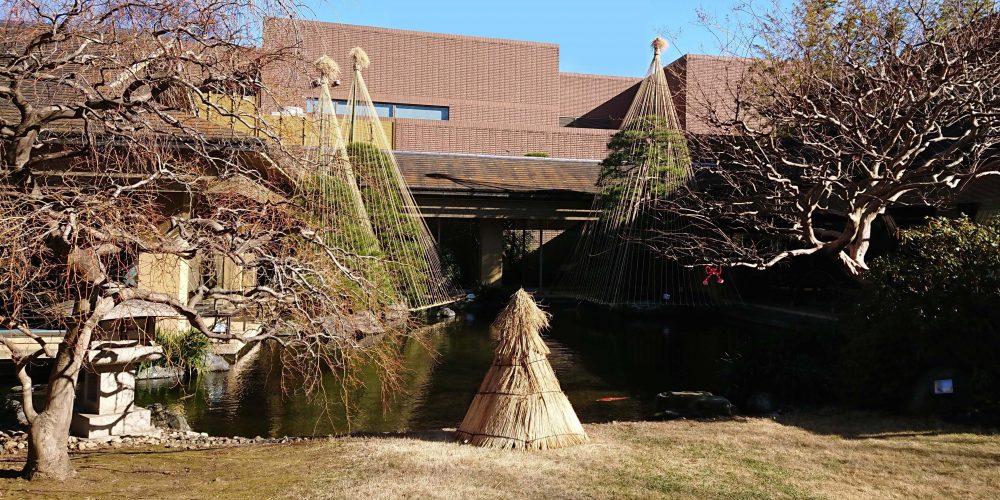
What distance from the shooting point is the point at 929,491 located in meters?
4.49

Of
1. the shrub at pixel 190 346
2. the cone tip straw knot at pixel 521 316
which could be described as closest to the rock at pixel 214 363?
the shrub at pixel 190 346

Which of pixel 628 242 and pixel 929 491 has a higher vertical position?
pixel 628 242

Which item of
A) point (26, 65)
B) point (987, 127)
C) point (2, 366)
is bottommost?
point (2, 366)

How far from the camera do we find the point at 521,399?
546 cm

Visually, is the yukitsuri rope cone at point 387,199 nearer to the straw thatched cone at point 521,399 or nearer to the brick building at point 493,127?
the brick building at point 493,127

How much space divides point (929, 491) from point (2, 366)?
9555 millimetres

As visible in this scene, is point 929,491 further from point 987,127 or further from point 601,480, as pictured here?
point 987,127

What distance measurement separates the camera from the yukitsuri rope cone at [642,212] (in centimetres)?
1488

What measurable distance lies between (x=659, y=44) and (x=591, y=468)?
10448 mm

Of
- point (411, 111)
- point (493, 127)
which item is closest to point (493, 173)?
point (493, 127)

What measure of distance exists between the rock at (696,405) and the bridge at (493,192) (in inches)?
417

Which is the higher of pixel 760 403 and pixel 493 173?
pixel 493 173

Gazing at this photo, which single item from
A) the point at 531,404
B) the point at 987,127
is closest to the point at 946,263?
the point at 987,127

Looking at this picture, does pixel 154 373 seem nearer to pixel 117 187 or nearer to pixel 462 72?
pixel 117 187
